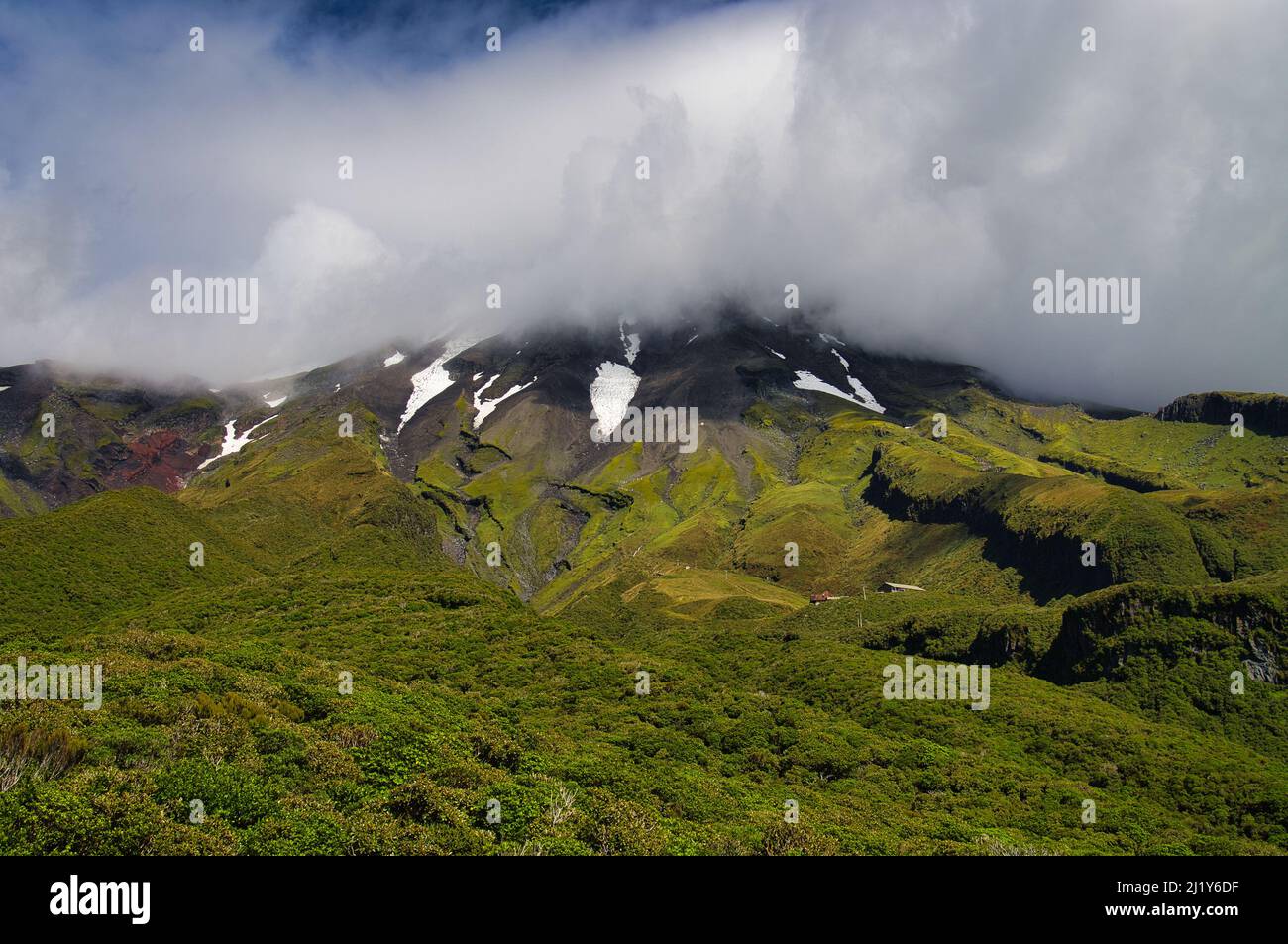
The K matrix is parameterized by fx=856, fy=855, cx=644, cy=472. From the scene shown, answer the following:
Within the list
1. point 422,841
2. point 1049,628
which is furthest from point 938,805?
point 1049,628

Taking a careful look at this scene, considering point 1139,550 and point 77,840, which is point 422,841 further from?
point 1139,550

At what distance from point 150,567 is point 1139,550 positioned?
608 ft

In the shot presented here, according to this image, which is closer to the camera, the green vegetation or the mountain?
the green vegetation

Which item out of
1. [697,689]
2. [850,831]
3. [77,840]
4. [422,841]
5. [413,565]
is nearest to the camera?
[77,840]

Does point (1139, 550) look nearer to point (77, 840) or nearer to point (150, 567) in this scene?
point (150, 567)

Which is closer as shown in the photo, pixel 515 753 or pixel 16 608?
pixel 515 753

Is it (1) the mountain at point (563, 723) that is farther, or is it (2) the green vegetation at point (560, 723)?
(1) the mountain at point (563, 723)

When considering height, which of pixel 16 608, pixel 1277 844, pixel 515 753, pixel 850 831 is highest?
pixel 16 608

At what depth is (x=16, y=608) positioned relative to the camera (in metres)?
91.1

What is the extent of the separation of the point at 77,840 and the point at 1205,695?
372ft

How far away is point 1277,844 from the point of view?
2100 inches

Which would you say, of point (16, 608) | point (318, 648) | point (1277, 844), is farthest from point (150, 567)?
point (1277, 844)

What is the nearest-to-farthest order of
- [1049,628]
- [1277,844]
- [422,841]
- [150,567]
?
[422,841]
[1277,844]
[150,567]
[1049,628]

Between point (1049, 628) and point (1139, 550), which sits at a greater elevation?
point (1139, 550)
